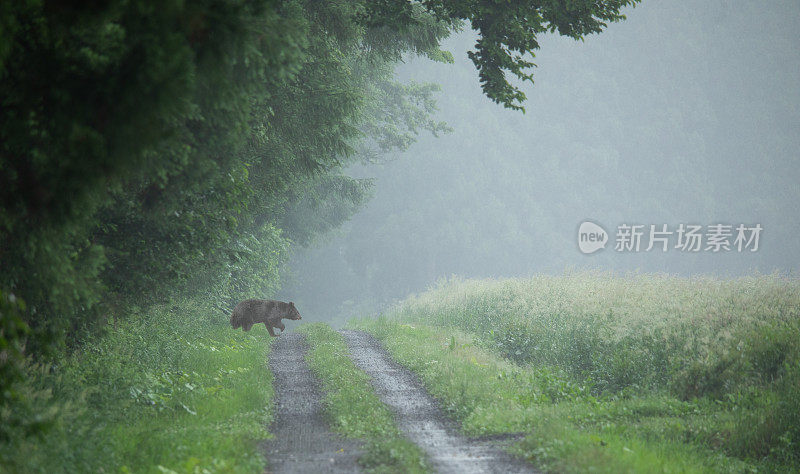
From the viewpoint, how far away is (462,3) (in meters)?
10.1

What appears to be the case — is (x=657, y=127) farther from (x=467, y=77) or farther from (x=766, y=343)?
(x=766, y=343)

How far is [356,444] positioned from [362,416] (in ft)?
4.29

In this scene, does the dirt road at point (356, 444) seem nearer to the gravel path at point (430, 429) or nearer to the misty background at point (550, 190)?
the gravel path at point (430, 429)

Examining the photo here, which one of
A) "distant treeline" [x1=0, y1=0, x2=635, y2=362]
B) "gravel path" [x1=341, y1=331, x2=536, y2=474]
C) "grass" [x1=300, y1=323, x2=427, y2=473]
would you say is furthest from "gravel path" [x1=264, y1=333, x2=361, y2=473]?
"distant treeline" [x1=0, y1=0, x2=635, y2=362]

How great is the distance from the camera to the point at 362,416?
30.1ft

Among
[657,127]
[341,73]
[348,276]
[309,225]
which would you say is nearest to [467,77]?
[657,127]

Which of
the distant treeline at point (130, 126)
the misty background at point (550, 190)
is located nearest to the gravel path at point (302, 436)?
the distant treeline at point (130, 126)

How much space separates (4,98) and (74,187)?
995 millimetres

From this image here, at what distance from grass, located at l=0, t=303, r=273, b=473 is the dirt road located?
360mm

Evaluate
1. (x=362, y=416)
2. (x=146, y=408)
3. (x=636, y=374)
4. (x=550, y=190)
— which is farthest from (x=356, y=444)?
(x=550, y=190)

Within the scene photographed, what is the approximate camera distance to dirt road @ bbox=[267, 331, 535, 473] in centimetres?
702

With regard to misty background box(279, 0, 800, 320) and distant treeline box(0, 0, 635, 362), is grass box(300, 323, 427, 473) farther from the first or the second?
misty background box(279, 0, 800, 320)

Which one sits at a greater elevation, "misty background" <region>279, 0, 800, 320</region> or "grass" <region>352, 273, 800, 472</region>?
"misty background" <region>279, 0, 800, 320</region>

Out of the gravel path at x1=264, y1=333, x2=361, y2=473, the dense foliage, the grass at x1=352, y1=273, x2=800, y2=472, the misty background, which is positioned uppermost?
the misty background
